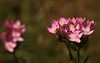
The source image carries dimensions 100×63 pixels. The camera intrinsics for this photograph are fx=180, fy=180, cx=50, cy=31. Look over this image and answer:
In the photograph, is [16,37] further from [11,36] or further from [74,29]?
[74,29]

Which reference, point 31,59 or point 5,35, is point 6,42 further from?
point 31,59

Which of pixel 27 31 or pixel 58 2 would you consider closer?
pixel 27 31

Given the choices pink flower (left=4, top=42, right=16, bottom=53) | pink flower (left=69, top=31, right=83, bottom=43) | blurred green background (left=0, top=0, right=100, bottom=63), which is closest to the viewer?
pink flower (left=69, top=31, right=83, bottom=43)

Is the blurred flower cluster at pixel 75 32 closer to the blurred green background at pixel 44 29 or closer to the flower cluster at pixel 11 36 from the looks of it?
the blurred green background at pixel 44 29

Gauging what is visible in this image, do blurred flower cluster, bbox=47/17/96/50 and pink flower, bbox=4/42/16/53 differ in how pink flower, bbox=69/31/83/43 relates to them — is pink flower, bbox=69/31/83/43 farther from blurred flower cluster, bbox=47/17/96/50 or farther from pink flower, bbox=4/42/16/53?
pink flower, bbox=4/42/16/53

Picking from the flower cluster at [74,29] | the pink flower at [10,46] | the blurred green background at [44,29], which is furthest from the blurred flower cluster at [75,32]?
the pink flower at [10,46]

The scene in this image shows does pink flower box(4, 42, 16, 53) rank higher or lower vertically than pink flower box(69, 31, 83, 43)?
lower

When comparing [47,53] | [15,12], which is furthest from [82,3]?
[47,53]

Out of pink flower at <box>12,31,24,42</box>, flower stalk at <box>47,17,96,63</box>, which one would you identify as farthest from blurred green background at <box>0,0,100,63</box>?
flower stalk at <box>47,17,96,63</box>

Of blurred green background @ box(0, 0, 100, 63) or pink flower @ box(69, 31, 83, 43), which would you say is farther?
blurred green background @ box(0, 0, 100, 63)
